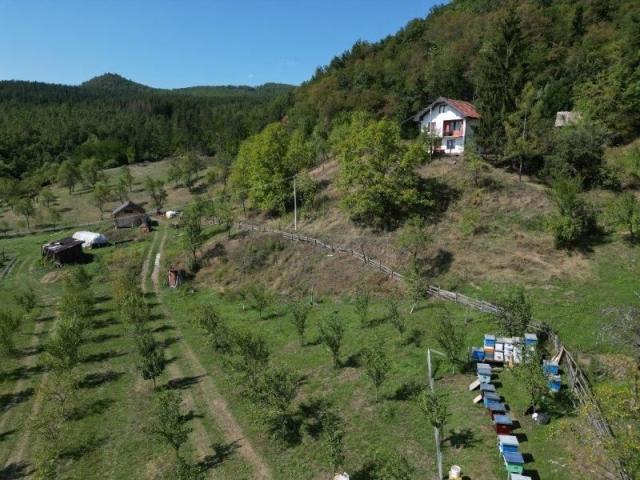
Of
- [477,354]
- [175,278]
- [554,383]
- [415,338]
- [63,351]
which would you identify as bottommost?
[175,278]

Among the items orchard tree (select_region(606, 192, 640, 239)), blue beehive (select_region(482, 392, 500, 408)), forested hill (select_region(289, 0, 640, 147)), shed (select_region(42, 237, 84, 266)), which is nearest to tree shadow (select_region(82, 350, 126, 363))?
blue beehive (select_region(482, 392, 500, 408))

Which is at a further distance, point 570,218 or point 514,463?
point 570,218

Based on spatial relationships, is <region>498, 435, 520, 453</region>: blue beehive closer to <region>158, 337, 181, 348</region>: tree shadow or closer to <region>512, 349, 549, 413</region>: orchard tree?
<region>512, 349, 549, 413</region>: orchard tree

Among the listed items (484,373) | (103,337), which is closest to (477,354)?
(484,373)

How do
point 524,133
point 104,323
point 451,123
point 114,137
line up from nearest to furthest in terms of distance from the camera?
point 104,323
point 524,133
point 451,123
point 114,137

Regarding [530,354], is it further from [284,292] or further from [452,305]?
[284,292]

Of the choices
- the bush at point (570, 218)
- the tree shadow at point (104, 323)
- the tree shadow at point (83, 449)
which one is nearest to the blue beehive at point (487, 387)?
the bush at point (570, 218)

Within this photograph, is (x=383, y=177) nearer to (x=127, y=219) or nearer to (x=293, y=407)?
(x=293, y=407)
